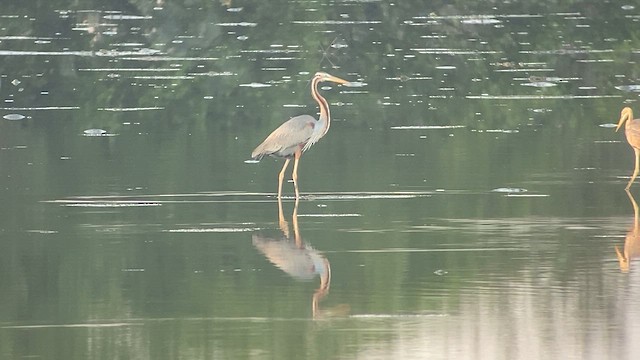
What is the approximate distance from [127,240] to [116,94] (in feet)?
48.0

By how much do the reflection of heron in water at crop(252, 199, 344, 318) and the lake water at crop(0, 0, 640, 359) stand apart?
0.03m

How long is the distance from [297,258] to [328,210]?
271 cm

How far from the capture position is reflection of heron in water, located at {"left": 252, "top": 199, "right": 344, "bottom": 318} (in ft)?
37.5

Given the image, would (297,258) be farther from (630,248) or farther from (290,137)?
(290,137)

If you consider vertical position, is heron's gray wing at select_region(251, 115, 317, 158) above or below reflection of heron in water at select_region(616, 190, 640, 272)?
below

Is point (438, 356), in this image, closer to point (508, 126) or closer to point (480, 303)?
point (480, 303)

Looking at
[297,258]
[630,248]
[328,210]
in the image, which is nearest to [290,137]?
[328,210]

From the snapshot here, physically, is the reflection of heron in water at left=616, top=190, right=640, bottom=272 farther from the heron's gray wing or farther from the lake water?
the heron's gray wing

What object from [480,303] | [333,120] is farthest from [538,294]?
[333,120]

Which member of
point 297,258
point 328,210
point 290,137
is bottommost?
point 328,210

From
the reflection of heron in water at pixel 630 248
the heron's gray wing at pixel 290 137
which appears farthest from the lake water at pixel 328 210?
the heron's gray wing at pixel 290 137

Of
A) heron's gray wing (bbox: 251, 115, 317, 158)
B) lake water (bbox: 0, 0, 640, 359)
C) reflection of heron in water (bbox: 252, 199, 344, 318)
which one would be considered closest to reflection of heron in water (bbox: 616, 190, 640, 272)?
lake water (bbox: 0, 0, 640, 359)

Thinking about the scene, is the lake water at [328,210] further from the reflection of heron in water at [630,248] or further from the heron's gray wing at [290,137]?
the heron's gray wing at [290,137]

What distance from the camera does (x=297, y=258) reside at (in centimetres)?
1245
